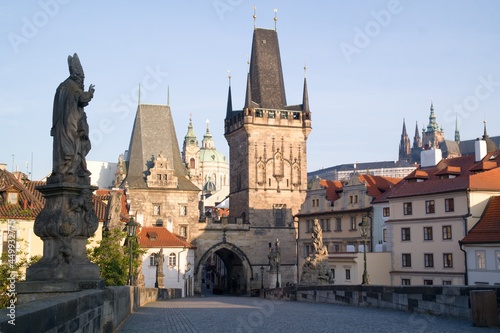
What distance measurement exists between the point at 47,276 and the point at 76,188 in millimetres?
1530

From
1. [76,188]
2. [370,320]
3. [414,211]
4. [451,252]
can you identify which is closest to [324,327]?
[370,320]

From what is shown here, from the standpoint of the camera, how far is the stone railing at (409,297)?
17047 mm

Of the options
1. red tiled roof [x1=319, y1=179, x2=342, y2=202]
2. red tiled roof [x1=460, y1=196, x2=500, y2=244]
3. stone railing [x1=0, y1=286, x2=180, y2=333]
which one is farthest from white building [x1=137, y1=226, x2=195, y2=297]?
stone railing [x1=0, y1=286, x2=180, y2=333]

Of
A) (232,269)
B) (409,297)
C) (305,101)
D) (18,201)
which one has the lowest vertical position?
(232,269)

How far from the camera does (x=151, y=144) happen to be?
3194 inches

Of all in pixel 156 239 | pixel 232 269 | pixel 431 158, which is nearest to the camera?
pixel 431 158

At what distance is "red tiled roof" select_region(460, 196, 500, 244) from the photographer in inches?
1489

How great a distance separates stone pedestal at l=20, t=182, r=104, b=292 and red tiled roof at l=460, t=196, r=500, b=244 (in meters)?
30.4

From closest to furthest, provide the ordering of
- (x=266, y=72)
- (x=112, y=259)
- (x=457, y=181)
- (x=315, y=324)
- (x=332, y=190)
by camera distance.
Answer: (x=315, y=324) → (x=112, y=259) → (x=457, y=181) → (x=332, y=190) → (x=266, y=72)

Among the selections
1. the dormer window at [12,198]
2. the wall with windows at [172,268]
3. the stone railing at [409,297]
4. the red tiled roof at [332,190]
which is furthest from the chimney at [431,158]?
the dormer window at [12,198]

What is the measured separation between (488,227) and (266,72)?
5085 centimetres

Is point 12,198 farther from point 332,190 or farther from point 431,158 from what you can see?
point 431,158

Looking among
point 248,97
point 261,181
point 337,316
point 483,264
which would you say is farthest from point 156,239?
point 337,316

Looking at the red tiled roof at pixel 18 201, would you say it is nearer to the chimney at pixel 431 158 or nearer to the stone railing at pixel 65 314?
the stone railing at pixel 65 314
